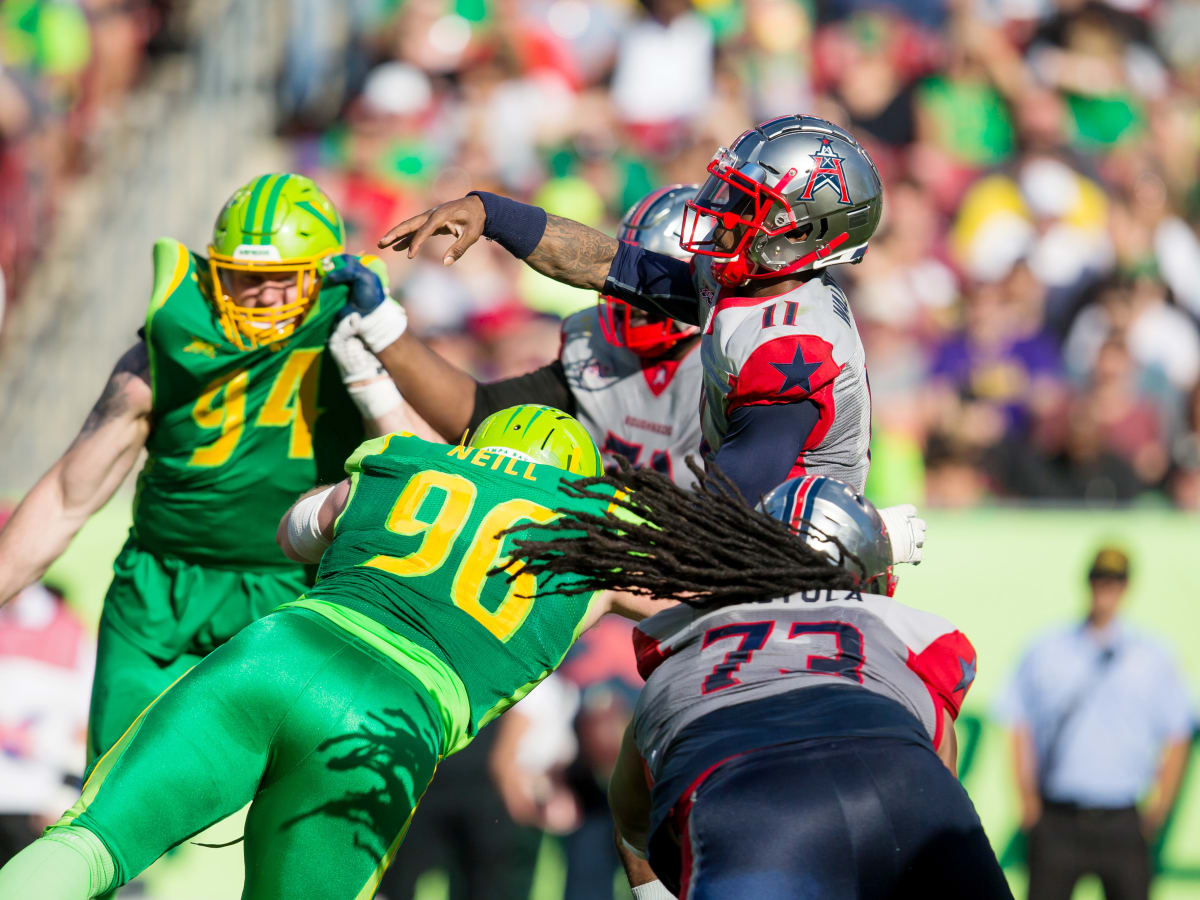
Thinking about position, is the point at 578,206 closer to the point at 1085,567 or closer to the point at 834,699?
the point at 1085,567

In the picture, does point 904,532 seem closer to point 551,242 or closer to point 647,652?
point 647,652

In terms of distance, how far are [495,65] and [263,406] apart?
19.5 feet

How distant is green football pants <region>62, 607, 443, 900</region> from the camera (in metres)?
3.28

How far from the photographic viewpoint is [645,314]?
478cm

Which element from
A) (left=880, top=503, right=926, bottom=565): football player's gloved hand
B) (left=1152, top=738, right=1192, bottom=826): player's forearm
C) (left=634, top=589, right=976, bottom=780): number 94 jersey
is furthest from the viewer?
(left=1152, top=738, right=1192, bottom=826): player's forearm

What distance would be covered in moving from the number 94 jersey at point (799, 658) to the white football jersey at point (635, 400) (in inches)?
65.4

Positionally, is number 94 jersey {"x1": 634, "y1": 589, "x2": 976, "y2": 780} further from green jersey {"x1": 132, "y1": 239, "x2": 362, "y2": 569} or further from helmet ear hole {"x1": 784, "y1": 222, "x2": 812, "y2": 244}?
green jersey {"x1": 132, "y1": 239, "x2": 362, "y2": 569}


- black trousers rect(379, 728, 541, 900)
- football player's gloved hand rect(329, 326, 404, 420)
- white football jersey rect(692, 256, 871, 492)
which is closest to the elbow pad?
football player's gloved hand rect(329, 326, 404, 420)

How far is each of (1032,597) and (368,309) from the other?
3.59 meters

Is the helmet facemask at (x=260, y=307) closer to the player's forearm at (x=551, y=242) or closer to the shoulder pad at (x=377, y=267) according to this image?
the shoulder pad at (x=377, y=267)

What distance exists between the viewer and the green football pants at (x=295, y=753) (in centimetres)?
328

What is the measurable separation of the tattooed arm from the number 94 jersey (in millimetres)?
2256

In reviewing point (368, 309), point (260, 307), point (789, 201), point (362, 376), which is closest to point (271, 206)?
point (260, 307)

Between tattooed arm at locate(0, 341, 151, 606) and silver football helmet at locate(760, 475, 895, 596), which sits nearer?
silver football helmet at locate(760, 475, 895, 596)
